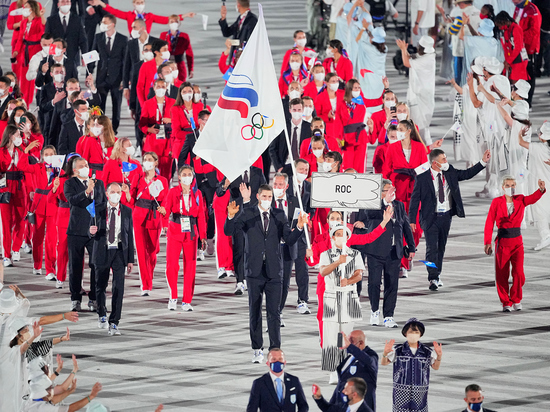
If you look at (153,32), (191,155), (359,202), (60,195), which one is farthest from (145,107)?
(153,32)

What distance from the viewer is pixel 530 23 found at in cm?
2494

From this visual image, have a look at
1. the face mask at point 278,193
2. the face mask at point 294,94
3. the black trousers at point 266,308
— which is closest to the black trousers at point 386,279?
the face mask at point 278,193

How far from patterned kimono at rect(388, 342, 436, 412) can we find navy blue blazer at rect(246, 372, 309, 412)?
0.98 meters

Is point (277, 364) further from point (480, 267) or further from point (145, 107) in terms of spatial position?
Result: point (145, 107)

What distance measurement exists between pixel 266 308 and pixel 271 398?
3.10 m

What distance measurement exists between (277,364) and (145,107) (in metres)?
9.60

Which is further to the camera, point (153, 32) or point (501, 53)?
point (153, 32)

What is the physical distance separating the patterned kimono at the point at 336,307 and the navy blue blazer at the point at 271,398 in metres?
2.35

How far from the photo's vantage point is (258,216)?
13.7 meters

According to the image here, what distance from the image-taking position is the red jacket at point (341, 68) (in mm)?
21984

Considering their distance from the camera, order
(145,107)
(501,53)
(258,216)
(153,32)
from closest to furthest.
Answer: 1. (258,216)
2. (145,107)
3. (501,53)
4. (153,32)

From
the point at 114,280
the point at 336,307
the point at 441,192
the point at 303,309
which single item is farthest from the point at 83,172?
the point at 441,192

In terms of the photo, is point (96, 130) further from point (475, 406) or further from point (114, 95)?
point (475, 406)

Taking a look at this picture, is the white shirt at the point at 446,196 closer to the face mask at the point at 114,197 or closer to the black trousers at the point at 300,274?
the black trousers at the point at 300,274
